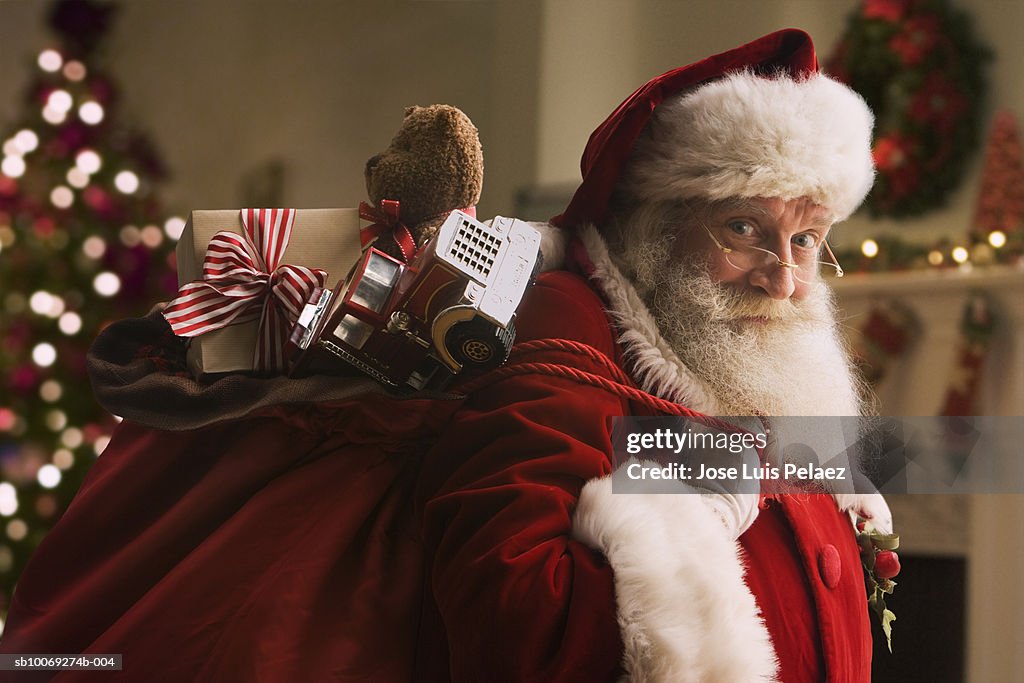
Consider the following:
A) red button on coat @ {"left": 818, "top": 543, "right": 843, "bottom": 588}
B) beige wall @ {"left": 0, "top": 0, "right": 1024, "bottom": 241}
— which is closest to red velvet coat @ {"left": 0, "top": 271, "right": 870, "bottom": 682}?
red button on coat @ {"left": 818, "top": 543, "right": 843, "bottom": 588}

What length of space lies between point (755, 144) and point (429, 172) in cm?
33

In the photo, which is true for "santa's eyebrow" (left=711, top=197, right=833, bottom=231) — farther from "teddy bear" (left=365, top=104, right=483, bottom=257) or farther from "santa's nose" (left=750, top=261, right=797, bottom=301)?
"teddy bear" (left=365, top=104, right=483, bottom=257)

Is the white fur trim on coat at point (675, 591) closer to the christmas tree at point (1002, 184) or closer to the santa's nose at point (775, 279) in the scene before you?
the santa's nose at point (775, 279)

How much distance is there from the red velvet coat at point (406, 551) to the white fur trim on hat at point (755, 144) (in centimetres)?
15

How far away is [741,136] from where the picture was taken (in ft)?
2.94

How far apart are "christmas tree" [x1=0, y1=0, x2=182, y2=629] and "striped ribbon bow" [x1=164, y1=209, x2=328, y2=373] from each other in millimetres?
616

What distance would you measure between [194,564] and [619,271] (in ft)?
1.73

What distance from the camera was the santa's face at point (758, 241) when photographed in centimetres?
91

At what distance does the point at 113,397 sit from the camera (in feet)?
3.21

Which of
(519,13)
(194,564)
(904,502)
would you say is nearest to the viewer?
(194,564)

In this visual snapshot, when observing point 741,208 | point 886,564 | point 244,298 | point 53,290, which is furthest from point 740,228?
point 53,290

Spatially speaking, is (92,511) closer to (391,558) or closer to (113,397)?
(113,397)

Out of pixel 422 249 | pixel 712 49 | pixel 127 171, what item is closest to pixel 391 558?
pixel 422 249

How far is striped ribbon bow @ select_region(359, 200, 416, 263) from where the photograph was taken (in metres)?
0.93
